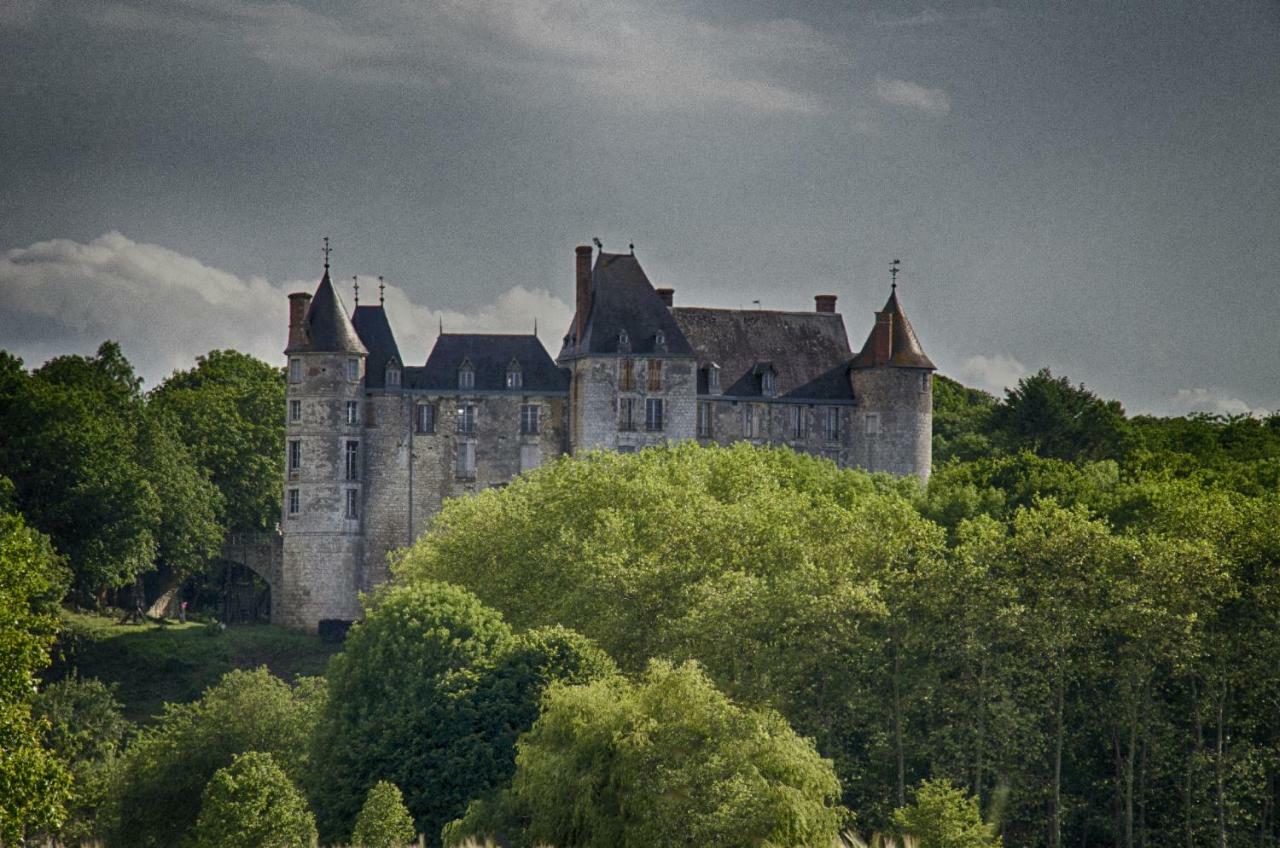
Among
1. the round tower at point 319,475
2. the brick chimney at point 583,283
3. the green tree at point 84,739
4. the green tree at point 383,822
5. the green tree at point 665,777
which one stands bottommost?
the green tree at point 84,739

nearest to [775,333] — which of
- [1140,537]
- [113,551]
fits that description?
[113,551]

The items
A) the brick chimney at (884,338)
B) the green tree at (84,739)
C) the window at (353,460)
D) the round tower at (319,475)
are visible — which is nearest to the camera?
the green tree at (84,739)

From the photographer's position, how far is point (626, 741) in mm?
38188

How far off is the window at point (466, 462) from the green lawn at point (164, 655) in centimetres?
926

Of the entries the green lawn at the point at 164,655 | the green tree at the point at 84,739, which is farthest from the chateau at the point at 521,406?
the green tree at the point at 84,739

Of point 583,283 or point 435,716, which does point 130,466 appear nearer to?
point 583,283

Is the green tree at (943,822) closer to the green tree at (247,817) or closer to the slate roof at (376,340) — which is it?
the green tree at (247,817)

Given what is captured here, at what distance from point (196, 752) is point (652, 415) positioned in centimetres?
3961

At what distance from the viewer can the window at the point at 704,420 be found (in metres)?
87.4

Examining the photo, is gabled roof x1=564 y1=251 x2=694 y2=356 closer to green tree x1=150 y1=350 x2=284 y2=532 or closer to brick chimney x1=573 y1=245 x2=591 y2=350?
brick chimney x1=573 y1=245 x2=591 y2=350

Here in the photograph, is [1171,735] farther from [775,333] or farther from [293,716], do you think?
[775,333]

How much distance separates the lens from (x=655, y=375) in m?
85.6

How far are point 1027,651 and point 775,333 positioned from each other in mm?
46197

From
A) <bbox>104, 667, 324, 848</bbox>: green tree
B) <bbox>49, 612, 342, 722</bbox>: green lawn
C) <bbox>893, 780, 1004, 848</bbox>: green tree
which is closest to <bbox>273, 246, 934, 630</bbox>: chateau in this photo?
<bbox>49, 612, 342, 722</bbox>: green lawn
